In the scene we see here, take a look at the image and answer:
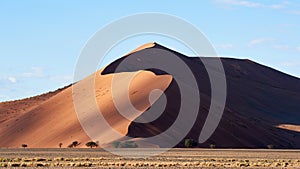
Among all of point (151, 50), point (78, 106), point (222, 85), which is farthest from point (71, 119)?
point (222, 85)

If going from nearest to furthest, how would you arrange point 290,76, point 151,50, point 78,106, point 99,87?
1. point 78,106
2. point 99,87
3. point 151,50
4. point 290,76

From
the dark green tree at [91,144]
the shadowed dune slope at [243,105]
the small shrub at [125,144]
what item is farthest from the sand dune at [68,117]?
the small shrub at [125,144]

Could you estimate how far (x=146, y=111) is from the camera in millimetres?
100875

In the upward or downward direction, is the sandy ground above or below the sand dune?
below

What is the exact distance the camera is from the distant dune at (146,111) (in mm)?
101500

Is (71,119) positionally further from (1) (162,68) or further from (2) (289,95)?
(2) (289,95)

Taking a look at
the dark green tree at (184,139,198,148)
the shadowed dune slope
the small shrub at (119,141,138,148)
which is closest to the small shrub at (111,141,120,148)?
the small shrub at (119,141,138,148)

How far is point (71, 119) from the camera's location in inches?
4358

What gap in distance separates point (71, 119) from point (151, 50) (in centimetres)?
3682

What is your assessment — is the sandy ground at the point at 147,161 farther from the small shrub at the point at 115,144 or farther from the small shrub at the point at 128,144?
the small shrub at the point at 115,144

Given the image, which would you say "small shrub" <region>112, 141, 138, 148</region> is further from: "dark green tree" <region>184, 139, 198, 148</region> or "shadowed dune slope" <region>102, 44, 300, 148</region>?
"dark green tree" <region>184, 139, 198, 148</region>

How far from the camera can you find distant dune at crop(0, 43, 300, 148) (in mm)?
101500

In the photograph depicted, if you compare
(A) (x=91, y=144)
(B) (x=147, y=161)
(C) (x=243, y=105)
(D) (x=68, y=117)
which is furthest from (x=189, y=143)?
(C) (x=243, y=105)

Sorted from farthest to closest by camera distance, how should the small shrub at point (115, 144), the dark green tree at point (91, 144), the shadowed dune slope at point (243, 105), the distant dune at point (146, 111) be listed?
the shadowed dune slope at point (243, 105) → the distant dune at point (146, 111) → the dark green tree at point (91, 144) → the small shrub at point (115, 144)
